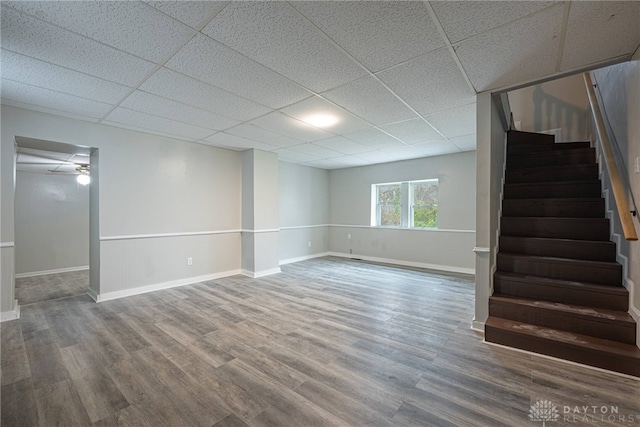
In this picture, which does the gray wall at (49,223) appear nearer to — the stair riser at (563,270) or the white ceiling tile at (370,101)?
the white ceiling tile at (370,101)

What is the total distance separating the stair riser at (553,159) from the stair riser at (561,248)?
5.01ft

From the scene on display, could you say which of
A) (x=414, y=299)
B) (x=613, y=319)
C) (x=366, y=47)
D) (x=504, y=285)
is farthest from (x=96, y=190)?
(x=613, y=319)

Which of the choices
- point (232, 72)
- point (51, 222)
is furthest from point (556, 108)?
point (51, 222)

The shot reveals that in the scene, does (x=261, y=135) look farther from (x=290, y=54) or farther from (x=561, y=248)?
(x=561, y=248)

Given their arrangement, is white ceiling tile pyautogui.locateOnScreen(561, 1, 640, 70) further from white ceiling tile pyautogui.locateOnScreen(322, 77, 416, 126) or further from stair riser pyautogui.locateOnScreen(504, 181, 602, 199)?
stair riser pyautogui.locateOnScreen(504, 181, 602, 199)

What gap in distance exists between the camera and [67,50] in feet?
6.72

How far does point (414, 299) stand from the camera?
12.6 ft

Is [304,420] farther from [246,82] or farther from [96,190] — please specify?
[96,190]

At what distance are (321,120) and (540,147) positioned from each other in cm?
347

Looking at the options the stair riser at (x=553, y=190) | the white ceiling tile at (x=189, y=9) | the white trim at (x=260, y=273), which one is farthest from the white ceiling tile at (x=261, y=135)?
the stair riser at (x=553, y=190)

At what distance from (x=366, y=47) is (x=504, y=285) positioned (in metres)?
2.74

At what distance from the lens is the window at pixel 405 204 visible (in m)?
6.20

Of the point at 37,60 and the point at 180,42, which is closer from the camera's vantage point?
the point at 180,42

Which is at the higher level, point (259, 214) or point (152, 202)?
point (152, 202)
